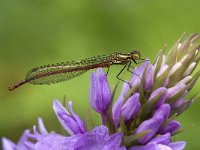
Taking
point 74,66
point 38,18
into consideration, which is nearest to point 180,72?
point 74,66

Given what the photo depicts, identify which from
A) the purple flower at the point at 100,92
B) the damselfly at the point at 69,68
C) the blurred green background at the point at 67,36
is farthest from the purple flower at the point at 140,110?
the blurred green background at the point at 67,36

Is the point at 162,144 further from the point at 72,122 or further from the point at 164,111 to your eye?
the point at 72,122

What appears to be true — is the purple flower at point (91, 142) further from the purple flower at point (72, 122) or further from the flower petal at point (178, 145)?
the flower petal at point (178, 145)

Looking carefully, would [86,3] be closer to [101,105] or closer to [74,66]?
[74,66]

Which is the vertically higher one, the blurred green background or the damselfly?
the blurred green background

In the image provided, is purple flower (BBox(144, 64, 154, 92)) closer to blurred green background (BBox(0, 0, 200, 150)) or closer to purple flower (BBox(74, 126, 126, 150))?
purple flower (BBox(74, 126, 126, 150))


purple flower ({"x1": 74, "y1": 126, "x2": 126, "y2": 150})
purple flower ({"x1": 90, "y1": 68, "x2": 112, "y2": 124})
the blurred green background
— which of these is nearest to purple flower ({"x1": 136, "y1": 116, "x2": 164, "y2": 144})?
purple flower ({"x1": 74, "y1": 126, "x2": 126, "y2": 150})

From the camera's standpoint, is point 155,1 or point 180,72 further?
point 155,1

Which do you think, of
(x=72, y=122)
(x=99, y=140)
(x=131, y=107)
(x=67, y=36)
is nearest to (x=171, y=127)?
(x=131, y=107)
